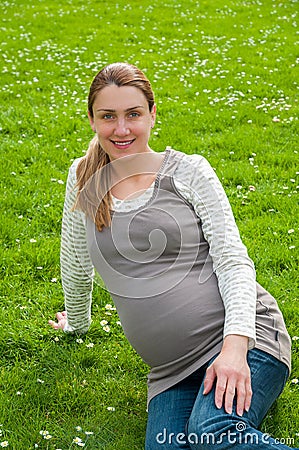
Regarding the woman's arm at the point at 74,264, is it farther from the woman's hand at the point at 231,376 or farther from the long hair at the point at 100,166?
the woman's hand at the point at 231,376

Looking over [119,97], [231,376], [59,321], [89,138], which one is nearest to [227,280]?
[231,376]

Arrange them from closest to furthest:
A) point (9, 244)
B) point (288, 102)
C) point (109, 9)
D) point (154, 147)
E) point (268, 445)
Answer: point (268, 445), point (9, 244), point (154, 147), point (288, 102), point (109, 9)

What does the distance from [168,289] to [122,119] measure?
0.72 meters

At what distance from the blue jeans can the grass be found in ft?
1.08

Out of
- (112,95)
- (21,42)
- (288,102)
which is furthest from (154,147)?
(21,42)

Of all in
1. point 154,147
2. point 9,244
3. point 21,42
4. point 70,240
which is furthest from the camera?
point 21,42

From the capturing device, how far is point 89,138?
21.2ft

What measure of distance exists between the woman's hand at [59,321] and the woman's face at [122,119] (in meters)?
1.18

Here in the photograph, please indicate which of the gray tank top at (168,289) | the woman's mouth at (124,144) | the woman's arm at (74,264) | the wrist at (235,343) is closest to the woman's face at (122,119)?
the woman's mouth at (124,144)

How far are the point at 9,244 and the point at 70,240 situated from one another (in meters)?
1.43

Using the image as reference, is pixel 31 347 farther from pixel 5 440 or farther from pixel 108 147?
pixel 108 147

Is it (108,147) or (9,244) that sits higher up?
(108,147)

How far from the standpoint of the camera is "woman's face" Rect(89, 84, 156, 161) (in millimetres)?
2904

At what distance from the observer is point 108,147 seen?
2.97 metres
